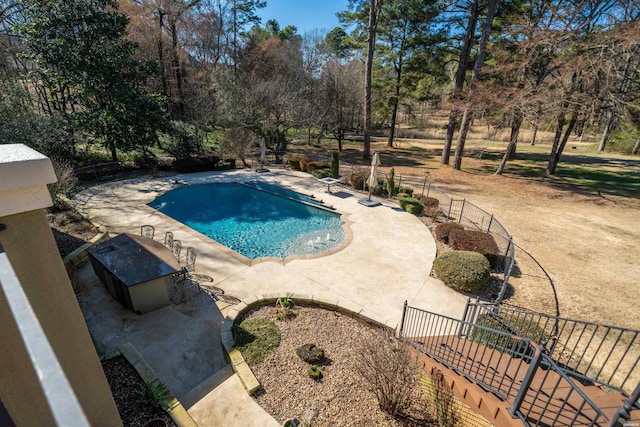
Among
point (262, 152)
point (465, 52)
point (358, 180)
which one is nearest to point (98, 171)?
point (262, 152)

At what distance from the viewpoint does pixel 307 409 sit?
15.0 ft

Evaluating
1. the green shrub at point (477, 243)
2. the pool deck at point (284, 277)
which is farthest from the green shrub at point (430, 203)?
the green shrub at point (477, 243)

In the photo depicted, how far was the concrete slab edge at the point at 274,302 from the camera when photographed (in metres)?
5.46

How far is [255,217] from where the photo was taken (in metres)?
13.9

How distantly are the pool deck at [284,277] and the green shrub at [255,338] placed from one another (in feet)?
1.46

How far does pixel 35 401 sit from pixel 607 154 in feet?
153

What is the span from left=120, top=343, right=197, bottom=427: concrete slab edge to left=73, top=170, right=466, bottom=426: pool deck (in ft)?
1.34

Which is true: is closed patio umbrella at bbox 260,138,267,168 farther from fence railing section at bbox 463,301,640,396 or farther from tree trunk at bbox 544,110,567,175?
tree trunk at bbox 544,110,567,175

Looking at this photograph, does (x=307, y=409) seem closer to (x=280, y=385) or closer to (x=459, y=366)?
(x=280, y=385)

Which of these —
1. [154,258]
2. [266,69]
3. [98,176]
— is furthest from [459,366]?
[266,69]

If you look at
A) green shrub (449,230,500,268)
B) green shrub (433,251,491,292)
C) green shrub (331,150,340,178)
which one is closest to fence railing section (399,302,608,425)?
green shrub (433,251,491,292)

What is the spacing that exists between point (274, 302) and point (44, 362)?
20.9 feet

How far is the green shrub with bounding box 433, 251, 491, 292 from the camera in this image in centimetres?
787

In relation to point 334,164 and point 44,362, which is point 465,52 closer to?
point 334,164
